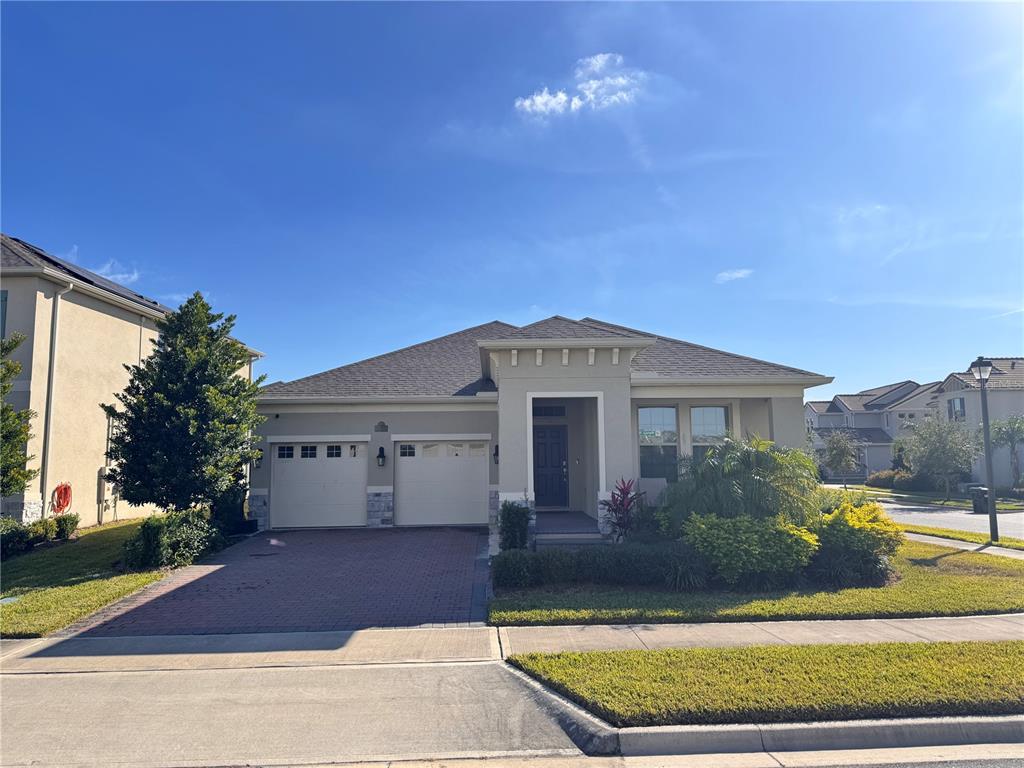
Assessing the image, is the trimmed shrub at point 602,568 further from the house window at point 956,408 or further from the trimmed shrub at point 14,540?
the house window at point 956,408

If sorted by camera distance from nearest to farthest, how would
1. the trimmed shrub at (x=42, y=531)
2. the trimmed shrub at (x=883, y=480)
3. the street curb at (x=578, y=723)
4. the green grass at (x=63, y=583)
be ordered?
1. the street curb at (x=578, y=723)
2. the green grass at (x=63, y=583)
3. the trimmed shrub at (x=42, y=531)
4. the trimmed shrub at (x=883, y=480)

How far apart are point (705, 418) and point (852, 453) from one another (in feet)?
92.4

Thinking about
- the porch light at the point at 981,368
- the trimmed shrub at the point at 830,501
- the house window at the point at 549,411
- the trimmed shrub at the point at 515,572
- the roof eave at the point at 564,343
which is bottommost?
the trimmed shrub at the point at 515,572

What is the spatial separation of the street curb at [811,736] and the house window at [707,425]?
9447 millimetres

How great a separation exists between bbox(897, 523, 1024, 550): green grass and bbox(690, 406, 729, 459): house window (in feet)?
20.4

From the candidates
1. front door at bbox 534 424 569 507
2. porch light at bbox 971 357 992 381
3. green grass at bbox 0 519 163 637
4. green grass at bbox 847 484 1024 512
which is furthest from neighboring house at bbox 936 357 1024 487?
green grass at bbox 0 519 163 637

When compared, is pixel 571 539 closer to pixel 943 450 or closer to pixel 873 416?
pixel 943 450

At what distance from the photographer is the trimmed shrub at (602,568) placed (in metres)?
8.61

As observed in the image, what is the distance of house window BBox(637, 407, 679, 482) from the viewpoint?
13930 mm

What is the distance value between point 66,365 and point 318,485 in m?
7.00

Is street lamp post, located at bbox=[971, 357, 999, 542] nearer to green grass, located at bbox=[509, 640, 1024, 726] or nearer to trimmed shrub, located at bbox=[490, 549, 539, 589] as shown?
green grass, located at bbox=[509, 640, 1024, 726]

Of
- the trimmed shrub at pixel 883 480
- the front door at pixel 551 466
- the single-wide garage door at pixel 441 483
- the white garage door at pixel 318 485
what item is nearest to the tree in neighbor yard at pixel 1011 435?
the trimmed shrub at pixel 883 480

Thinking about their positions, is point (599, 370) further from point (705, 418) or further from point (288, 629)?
point (288, 629)

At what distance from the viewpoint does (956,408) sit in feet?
121
